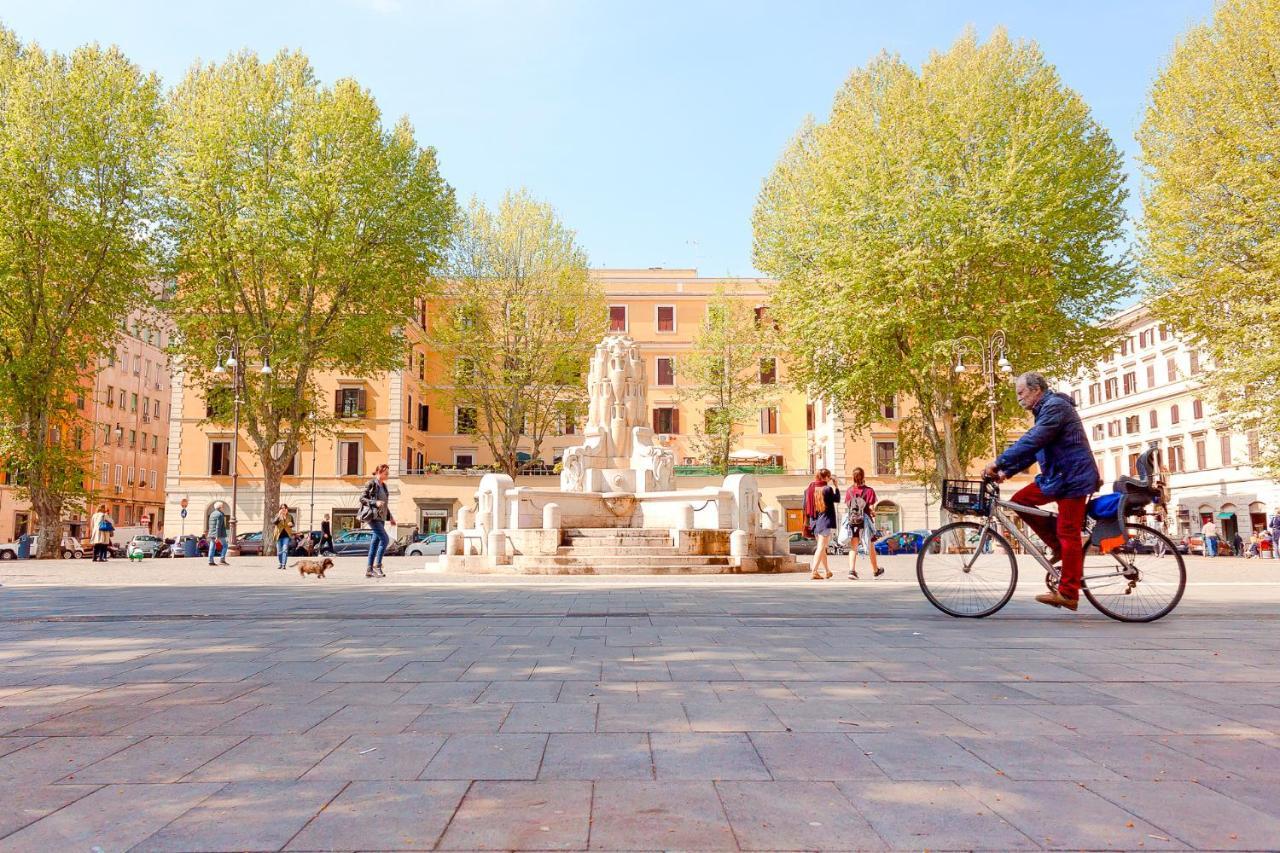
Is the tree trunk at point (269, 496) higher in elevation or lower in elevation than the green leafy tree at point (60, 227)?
lower

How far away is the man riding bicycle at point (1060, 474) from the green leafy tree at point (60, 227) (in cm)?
3030

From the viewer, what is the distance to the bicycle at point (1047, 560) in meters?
7.45

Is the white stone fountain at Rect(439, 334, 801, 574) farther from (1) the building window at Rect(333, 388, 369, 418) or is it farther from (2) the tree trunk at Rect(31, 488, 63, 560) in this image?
(1) the building window at Rect(333, 388, 369, 418)

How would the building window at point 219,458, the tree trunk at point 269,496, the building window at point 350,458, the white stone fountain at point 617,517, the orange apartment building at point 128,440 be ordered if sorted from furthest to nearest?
the orange apartment building at point 128,440
the building window at point 350,458
the building window at point 219,458
the tree trunk at point 269,496
the white stone fountain at point 617,517

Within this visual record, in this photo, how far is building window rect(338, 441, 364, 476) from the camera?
4997 centimetres

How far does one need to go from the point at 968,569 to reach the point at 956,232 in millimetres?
20101

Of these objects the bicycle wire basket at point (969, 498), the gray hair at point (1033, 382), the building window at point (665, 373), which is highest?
the building window at point (665, 373)

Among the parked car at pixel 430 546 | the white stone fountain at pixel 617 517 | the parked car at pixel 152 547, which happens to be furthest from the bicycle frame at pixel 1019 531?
the parked car at pixel 152 547

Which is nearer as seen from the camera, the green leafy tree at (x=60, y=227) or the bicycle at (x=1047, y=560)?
the bicycle at (x=1047, y=560)

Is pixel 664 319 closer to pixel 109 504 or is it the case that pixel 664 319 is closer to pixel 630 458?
pixel 630 458

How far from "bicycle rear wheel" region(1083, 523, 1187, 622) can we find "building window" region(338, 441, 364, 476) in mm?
46422

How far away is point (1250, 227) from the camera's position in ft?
70.9

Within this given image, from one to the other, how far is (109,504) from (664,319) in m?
37.7

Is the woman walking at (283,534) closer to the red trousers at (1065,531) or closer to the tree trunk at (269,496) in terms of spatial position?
the tree trunk at (269,496)
